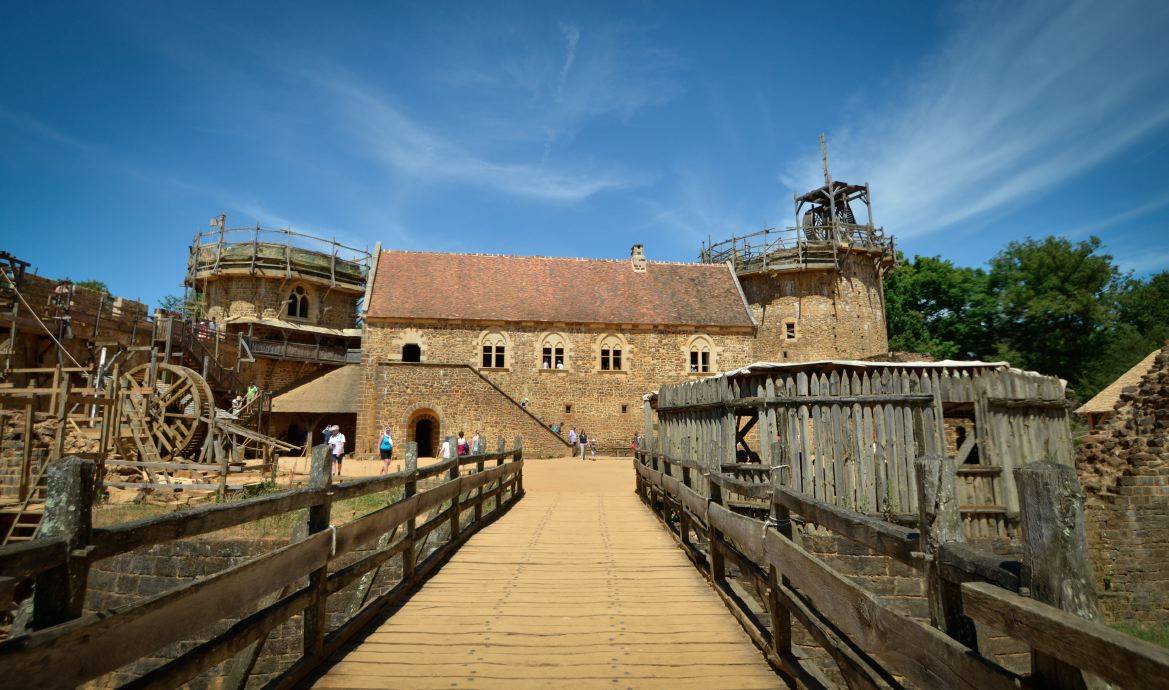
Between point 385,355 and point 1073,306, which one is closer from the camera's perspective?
point 385,355

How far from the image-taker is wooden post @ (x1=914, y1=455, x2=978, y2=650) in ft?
7.73

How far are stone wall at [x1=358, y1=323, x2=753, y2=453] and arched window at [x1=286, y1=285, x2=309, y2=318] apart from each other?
32.5 feet

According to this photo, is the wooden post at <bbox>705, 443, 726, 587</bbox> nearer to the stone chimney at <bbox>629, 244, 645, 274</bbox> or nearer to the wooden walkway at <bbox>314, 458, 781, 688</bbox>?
the wooden walkway at <bbox>314, 458, 781, 688</bbox>

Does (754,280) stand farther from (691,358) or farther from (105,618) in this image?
(105,618)

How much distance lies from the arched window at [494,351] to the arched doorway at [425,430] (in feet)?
12.0

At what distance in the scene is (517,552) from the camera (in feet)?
24.3

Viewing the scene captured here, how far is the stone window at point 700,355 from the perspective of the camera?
98.8ft

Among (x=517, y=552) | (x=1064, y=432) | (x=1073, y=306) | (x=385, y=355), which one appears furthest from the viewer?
(x=1073, y=306)

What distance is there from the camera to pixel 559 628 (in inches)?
183

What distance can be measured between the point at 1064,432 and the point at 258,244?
36070 millimetres

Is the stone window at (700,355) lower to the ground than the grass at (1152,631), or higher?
higher

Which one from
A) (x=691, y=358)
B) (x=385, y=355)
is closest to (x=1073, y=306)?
(x=691, y=358)

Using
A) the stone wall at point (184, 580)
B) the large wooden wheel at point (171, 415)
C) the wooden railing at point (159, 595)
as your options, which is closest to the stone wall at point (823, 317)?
the large wooden wheel at point (171, 415)

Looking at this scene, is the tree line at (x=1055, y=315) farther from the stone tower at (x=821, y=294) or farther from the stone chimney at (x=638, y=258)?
the stone chimney at (x=638, y=258)
